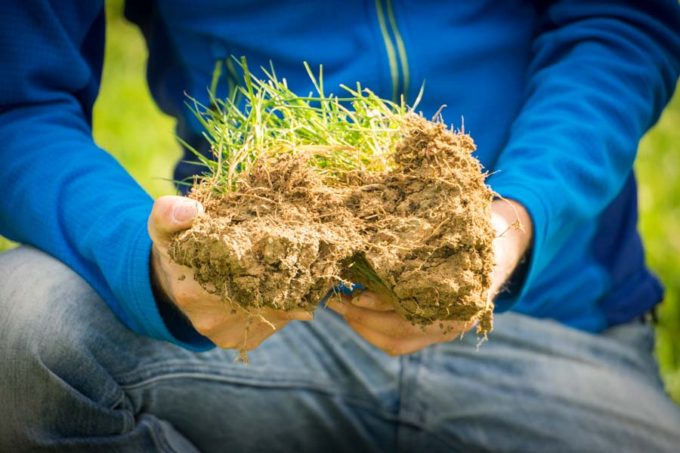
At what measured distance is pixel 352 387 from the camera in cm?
203

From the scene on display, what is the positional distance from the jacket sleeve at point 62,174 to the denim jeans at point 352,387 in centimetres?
9

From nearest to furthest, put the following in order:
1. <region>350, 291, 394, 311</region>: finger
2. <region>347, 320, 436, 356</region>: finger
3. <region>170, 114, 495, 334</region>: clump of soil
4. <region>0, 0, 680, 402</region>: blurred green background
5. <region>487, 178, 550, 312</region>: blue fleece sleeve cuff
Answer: <region>170, 114, 495, 334</region>: clump of soil, <region>350, 291, 394, 311</region>: finger, <region>347, 320, 436, 356</region>: finger, <region>487, 178, 550, 312</region>: blue fleece sleeve cuff, <region>0, 0, 680, 402</region>: blurred green background

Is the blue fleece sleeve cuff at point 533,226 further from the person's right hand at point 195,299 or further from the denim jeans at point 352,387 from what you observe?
the person's right hand at point 195,299

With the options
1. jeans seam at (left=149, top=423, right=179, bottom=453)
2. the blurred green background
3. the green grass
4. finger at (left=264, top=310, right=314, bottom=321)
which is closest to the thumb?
the green grass

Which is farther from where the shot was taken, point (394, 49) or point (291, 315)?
point (394, 49)

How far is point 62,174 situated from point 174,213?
69cm

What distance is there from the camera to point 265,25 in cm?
208

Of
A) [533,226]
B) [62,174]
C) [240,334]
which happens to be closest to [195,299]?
[240,334]

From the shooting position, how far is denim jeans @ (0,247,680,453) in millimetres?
1743

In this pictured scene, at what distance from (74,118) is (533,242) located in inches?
45.6

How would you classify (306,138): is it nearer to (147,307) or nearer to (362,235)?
(362,235)

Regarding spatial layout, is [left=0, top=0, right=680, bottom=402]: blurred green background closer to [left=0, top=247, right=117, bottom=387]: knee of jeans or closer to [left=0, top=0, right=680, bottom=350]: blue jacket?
[left=0, top=0, right=680, bottom=350]: blue jacket

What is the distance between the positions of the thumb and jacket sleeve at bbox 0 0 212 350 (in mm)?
330

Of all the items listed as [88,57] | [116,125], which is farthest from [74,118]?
[116,125]
